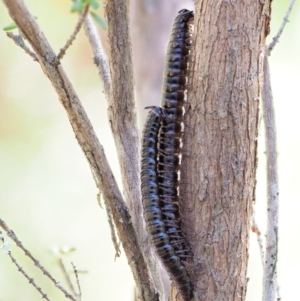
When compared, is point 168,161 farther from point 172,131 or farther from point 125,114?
point 125,114

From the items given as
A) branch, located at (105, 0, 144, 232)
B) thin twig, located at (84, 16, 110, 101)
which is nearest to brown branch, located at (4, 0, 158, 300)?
branch, located at (105, 0, 144, 232)

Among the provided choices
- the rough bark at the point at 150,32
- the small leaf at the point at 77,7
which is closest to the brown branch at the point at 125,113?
the small leaf at the point at 77,7

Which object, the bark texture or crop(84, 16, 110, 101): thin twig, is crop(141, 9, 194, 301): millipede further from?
crop(84, 16, 110, 101): thin twig

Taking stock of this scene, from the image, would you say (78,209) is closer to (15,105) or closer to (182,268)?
(15,105)

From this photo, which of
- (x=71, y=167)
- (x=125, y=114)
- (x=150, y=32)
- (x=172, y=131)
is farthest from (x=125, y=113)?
(x=71, y=167)

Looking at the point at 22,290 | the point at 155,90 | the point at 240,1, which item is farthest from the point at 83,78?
the point at 240,1

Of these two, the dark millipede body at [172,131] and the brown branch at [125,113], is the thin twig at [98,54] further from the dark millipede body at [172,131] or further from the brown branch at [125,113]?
the dark millipede body at [172,131]

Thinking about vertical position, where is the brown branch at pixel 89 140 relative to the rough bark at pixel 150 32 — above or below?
below
